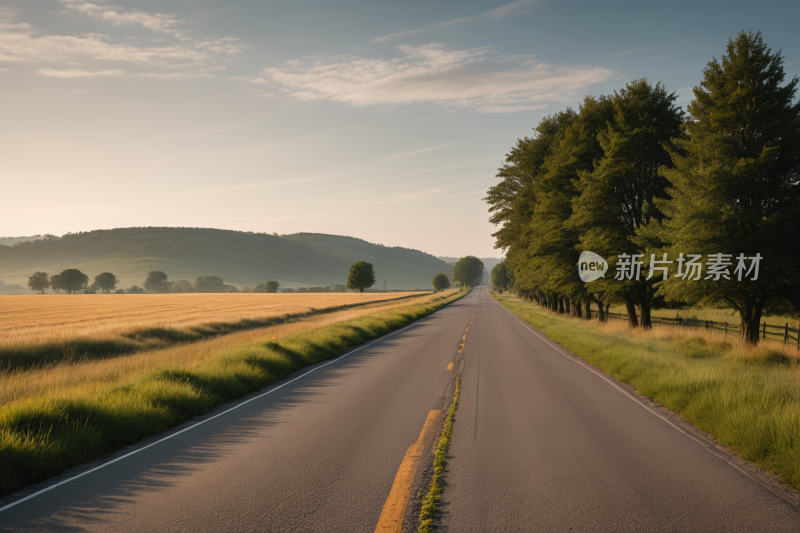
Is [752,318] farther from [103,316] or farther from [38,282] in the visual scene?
[38,282]

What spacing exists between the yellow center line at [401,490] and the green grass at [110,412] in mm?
4394

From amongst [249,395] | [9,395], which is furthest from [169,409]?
[9,395]

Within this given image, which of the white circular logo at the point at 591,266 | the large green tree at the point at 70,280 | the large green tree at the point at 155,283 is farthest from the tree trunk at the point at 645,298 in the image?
the large green tree at the point at 155,283

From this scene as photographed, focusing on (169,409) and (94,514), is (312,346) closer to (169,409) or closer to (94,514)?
(169,409)

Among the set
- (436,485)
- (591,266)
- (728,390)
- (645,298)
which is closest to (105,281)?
(591,266)

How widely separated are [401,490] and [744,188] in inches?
802

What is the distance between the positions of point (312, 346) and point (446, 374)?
689 centimetres

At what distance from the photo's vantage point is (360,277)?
105188 millimetres

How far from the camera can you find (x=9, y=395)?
9.68 m

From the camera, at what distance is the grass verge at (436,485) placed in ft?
13.6

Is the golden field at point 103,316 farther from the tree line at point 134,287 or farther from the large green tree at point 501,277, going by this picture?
the large green tree at point 501,277

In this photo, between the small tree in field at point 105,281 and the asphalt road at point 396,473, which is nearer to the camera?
the asphalt road at point 396,473

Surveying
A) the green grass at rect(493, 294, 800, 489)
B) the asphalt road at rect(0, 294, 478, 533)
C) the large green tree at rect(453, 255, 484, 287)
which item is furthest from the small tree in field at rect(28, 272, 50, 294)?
the green grass at rect(493, 294, 800, 489)

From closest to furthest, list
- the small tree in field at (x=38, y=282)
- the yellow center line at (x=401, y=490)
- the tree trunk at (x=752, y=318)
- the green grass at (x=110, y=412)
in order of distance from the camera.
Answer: the yellow center line at (x=401, y=490)
the green grass at (x=110, y=412)
the tree trunk at (x=752, y=318)
the small tree in field at (x=38, y=282)
